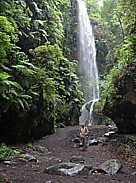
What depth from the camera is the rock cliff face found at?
11.1 metres

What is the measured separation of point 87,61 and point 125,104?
17982 mm

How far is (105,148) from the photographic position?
1001cm

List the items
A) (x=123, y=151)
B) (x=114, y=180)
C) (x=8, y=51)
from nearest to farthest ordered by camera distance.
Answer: (x=114, y=180) → (x=123, y=151) → (x=8, y=51)

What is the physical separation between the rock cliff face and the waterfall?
1350 centimetres

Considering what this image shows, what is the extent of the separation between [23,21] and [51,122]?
18.1ft

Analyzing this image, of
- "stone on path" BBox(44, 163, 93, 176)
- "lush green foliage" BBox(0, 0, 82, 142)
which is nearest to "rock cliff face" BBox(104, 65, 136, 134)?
"lush green foliage" BBox(0, 0, 82, 142)

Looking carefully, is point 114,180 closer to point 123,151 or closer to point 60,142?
point 123,151

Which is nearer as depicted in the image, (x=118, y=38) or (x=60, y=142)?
(x=60, y=142)

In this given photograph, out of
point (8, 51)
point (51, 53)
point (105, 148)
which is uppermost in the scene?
point (51, 53)

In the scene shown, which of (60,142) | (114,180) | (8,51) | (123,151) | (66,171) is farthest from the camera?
(60,142)

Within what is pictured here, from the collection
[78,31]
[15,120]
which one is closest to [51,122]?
[15,120]

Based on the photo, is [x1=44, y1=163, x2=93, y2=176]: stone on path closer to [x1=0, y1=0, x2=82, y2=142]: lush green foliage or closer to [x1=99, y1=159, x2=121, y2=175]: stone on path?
[x1=99, y1=159, x2=121, y2=175]: stone on path

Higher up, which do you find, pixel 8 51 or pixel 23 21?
pixel 23 21

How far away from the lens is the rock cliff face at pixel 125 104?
11125mm
